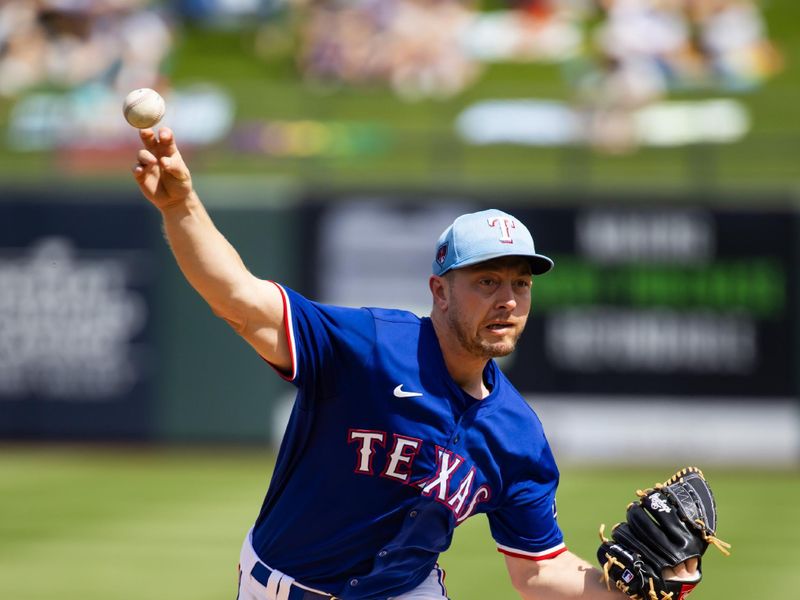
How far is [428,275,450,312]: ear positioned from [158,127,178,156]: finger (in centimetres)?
111

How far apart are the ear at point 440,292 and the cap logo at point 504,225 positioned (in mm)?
272

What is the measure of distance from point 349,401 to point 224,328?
33.8 ft

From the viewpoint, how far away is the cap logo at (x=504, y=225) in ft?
14.2

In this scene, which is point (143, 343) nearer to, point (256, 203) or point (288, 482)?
point (256, 203)

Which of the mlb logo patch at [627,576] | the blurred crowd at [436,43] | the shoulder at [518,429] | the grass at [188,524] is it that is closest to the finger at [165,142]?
the shoulder at [518,429]

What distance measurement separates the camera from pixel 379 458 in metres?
4.43

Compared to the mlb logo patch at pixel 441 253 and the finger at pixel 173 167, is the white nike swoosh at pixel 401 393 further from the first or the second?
the finger at pixel 173 167

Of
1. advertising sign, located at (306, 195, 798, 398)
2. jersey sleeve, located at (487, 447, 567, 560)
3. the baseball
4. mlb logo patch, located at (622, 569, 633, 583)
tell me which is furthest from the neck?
advertising sign, located at (306, 195, 798, 398)

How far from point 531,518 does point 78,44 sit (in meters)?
18.7

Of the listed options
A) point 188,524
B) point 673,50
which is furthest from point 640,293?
point 673,50

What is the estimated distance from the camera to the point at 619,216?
14.5 meters

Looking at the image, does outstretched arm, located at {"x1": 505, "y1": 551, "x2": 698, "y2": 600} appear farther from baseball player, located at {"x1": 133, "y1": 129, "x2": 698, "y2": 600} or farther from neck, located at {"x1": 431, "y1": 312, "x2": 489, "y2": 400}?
neck, located at {"x1": 431, "y1": 312, "x2": 489, "y2": 400}

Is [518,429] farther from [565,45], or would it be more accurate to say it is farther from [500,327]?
Answer: [565,45]

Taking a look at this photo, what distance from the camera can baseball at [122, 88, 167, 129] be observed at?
12.5ft
